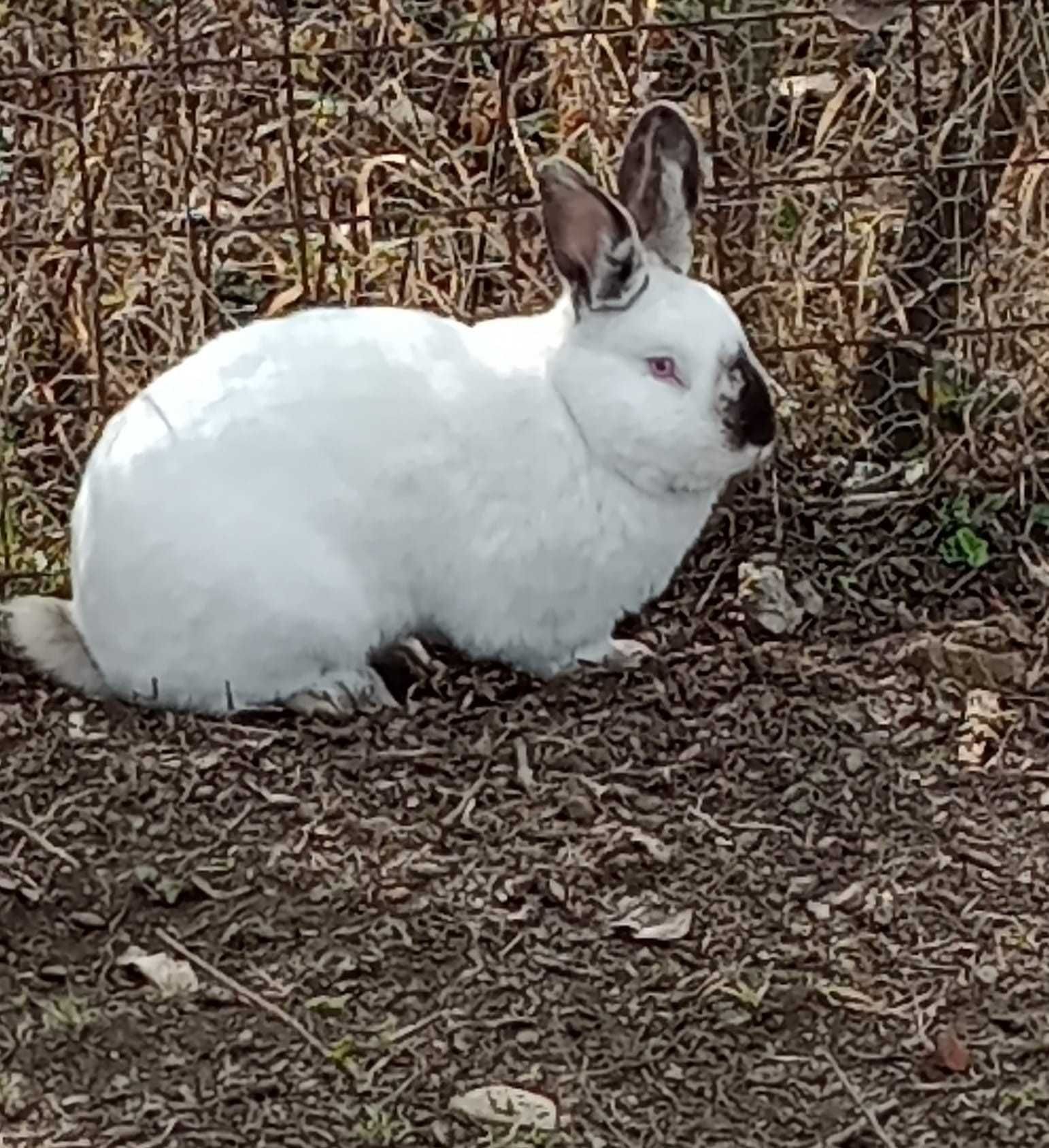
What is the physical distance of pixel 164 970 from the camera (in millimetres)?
3293

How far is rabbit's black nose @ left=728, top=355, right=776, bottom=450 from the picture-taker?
3875mm

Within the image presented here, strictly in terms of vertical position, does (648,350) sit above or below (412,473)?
above

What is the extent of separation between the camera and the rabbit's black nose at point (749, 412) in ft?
12.7

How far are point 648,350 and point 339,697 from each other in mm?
787

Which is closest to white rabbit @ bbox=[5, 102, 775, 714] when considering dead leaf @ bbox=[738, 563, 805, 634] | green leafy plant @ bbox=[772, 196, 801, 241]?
dead leaf @ bbox=[738, 563, 805, 634]

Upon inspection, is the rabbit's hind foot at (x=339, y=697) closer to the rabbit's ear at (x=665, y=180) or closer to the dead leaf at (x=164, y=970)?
the dead leaf at (x=164, y=970)

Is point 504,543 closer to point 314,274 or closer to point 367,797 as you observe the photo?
point 367,797

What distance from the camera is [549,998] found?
3242mm

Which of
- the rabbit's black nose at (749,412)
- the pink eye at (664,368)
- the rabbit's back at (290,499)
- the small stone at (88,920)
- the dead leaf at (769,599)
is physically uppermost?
the pink eye at (664,368)

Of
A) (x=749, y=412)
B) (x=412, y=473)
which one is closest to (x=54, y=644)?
(x=412, y=473)

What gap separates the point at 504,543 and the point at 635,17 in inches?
51.0

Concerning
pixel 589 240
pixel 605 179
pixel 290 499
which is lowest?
pixel 290 499

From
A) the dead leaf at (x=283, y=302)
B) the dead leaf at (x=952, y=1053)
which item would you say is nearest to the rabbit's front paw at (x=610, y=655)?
the dead leaf at (x=283, y=302)

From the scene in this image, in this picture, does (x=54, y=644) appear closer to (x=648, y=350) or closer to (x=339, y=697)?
(x=339, y=697)
